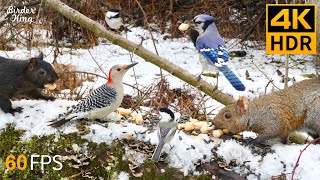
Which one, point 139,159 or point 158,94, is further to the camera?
point 158,94

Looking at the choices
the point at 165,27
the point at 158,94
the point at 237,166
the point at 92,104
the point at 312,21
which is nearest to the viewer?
the point at 237,166

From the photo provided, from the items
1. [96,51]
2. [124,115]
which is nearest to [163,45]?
[96,51]

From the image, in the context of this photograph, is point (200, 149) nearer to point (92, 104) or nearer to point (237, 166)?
point (237, 166)

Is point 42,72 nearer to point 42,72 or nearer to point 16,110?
point 42,72

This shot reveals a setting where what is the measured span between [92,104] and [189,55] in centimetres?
407

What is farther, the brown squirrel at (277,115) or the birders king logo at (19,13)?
the birders king logo at (19,13)

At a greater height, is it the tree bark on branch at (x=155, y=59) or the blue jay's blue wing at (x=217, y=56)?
the blue jay's blue wing at (x=217, y=56)

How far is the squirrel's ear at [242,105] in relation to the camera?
2.44 metres

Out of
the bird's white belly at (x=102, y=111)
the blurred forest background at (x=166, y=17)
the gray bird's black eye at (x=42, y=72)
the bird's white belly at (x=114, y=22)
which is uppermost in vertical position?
the bird's white belly at (x=114, y=22)

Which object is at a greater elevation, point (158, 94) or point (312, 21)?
point (312, 21)

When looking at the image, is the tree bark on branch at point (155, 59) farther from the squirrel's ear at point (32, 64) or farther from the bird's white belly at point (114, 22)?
the squirrel's ear at point (32, 64)

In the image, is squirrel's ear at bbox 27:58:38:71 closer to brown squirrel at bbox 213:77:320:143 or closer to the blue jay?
the blue jay

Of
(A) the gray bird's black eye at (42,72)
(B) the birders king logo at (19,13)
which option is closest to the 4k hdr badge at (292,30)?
(A) the gray bird's black eye at (42,72)

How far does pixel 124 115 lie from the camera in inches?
109
